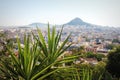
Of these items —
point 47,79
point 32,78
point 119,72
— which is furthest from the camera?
point 119,72

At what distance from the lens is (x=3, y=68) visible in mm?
2404

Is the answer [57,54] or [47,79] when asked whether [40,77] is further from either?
[57,54]

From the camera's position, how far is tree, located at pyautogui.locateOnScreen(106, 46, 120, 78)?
1251cm

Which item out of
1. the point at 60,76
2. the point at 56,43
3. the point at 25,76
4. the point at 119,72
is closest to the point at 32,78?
the point at 25,76

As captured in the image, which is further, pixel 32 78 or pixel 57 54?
pixel 57 54

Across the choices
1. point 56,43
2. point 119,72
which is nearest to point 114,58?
point 119,72

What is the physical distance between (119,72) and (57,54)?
34.0 ft

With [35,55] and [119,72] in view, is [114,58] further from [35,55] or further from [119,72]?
[35,55]

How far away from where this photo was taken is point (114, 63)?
1276cm

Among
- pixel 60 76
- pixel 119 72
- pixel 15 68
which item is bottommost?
pixel 119 72

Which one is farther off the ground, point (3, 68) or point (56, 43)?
point (56, 43)

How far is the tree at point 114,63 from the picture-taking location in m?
12.5

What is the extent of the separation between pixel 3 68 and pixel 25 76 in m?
0.29

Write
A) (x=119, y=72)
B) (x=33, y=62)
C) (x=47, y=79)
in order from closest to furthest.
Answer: (x=33, y=62)
(x=47, y=79)
(x=119, y=72)
